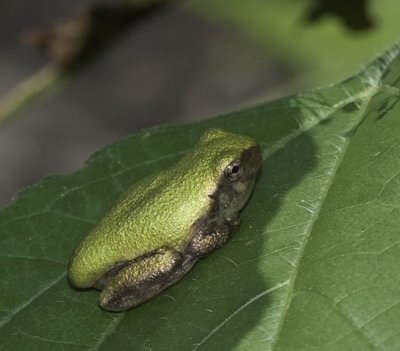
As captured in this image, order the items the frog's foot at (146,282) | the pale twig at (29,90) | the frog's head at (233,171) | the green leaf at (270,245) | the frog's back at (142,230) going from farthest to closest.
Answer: the pale twig at (29,90) < the frog's head at (233,171) < the frog's back at (142,230) < the frog's foot at (146,282) < the green leaf at (270,245)

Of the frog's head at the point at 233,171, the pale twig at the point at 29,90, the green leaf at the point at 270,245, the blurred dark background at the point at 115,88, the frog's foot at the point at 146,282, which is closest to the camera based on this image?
the green leaf at the point at 270,245

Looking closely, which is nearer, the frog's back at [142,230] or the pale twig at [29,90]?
the frog's back at [142,230]

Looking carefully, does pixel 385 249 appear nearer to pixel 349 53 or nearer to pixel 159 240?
pixel 159 240

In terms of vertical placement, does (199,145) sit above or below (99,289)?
above

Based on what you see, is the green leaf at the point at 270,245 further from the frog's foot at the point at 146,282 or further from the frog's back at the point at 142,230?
the frog's back at the point at 142,230

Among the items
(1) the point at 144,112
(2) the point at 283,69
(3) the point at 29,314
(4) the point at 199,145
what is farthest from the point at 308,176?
(1) the point at 144,112

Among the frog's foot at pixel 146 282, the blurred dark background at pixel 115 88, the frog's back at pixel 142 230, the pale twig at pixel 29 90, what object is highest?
the pale twig at pixel 29 90

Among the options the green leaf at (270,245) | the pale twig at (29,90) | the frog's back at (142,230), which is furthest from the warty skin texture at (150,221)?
the pale twig at (29,90)
